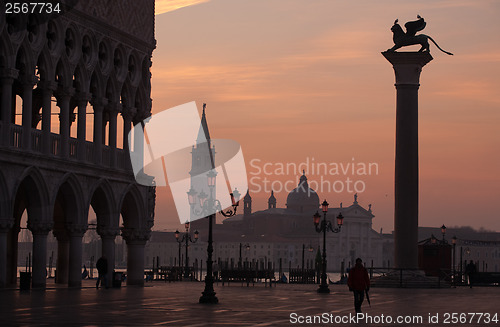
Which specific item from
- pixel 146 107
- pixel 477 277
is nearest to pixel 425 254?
pixel 477 277

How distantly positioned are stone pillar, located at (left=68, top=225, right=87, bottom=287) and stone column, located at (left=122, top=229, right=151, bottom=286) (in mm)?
4650

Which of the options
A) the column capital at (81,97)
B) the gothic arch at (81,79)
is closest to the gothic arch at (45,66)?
the gothic arch at (81,79)

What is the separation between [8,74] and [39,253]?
6794mm

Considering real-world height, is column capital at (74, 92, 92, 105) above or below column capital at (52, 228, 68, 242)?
above

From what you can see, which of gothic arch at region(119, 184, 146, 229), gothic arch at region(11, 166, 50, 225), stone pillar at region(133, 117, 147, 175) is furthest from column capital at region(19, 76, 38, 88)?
stone pillar at region(133, 117, 147, 175)

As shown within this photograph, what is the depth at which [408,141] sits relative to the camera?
48.8 metres

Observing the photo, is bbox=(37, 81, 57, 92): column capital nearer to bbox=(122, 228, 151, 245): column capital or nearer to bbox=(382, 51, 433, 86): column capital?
bbox=(122, 228, 151, 245): column capital

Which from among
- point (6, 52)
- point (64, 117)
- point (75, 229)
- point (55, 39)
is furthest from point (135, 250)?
point (6, 52)

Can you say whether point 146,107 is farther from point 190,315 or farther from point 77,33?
point 190,315

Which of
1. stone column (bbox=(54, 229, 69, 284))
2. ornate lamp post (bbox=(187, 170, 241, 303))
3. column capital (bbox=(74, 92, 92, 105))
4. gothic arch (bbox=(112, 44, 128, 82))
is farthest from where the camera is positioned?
stone column (bbox=(54, 229, 69, 284))

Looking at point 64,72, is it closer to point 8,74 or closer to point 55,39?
point 55,39

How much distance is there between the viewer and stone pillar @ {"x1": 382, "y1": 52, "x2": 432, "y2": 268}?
48.8 metres

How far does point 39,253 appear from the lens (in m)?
40.5

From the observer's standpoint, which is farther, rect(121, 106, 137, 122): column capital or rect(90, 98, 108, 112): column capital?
rect(121, 106, 137, 122): column capital
